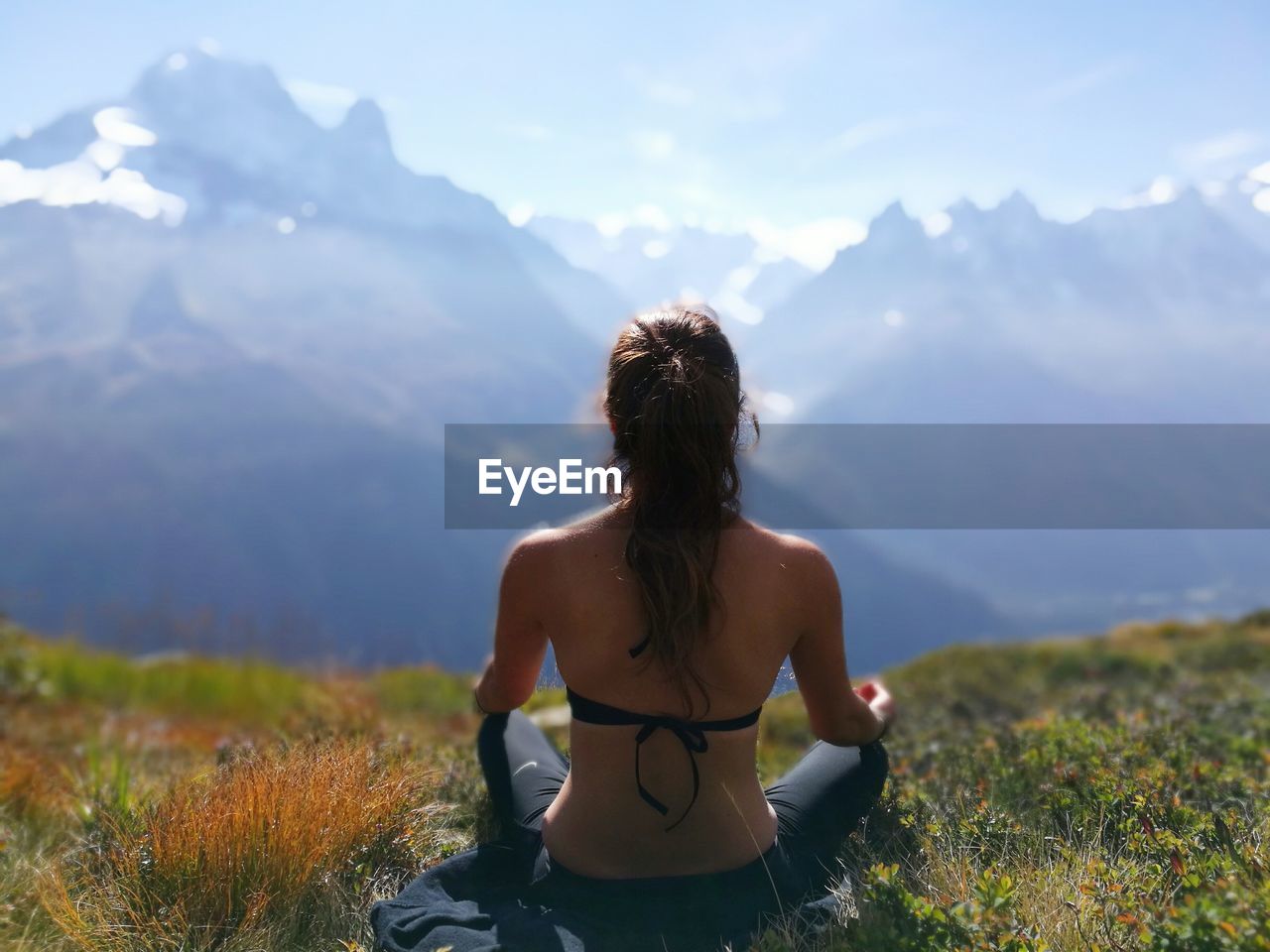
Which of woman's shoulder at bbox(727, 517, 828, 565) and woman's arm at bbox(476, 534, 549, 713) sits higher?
woman's shoulder at bbox(727, 517, 828, 565)

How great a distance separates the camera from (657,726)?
282 centimetres

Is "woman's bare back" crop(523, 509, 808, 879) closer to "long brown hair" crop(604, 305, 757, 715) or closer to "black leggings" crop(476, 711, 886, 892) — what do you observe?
"long brown hair" crop(604, 305, 757, 715)

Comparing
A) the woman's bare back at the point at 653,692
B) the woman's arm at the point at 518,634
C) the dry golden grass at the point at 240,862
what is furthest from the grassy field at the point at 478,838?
the woman's arm at the point at 518,634

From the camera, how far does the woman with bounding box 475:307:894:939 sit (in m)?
2.68

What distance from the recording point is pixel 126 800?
407cm

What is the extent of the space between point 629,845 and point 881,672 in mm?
13857

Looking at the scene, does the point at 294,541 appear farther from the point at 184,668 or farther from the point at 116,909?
the point at 116,909

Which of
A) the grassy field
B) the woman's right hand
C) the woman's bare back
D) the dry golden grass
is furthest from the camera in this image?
the woman's right hand

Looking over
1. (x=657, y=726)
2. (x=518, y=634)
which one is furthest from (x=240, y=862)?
(x=657, y=726)

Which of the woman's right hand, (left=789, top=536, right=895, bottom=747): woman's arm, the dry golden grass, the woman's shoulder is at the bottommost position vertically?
the dry golden grass

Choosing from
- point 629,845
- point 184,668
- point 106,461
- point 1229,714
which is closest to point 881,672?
point 1229,714

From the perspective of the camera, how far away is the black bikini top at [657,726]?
9.21 ft

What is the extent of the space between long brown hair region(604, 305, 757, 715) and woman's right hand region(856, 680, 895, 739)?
0.76 metres

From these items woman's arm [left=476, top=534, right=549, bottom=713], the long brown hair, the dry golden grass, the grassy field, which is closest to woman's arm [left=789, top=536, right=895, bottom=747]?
the long brown hair
